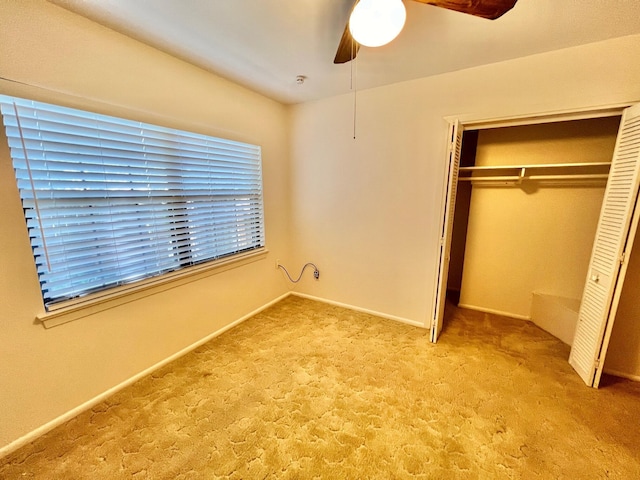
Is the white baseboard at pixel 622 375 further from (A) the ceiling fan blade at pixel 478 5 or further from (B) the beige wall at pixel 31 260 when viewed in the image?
(B) the beige wall at pixel 31 260

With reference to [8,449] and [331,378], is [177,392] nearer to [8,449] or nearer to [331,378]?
[8,449]

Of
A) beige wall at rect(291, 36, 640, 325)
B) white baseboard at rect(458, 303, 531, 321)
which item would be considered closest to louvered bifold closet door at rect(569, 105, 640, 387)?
beige wall at rect(291, 36, 640, 325)

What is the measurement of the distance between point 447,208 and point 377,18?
5.43 ft

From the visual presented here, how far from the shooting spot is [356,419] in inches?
66.7

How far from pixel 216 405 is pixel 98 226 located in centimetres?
152

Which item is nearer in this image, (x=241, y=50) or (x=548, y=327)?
(x=241, y=50)

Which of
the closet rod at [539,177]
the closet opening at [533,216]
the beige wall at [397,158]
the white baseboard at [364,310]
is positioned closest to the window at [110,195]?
the beige wall at [397,158]

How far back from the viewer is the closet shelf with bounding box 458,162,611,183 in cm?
247

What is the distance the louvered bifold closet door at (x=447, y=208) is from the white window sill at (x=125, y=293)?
213cm

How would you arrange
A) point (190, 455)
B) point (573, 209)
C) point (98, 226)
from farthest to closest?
point (573, 209) → point (98, 226) → point (190, 455)

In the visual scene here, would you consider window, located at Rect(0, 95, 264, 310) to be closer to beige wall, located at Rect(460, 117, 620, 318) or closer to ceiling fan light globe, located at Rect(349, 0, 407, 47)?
ceiling fan light globe, located at Rect(349, 0, 407, 47)

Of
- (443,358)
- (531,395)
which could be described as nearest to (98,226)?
(443,358)

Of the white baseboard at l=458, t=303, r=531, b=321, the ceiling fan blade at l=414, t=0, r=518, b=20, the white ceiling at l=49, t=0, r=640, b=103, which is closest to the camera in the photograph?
the ceiling fan blade at l=414, t=0, r=518, b=20

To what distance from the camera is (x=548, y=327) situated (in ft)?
8.89
